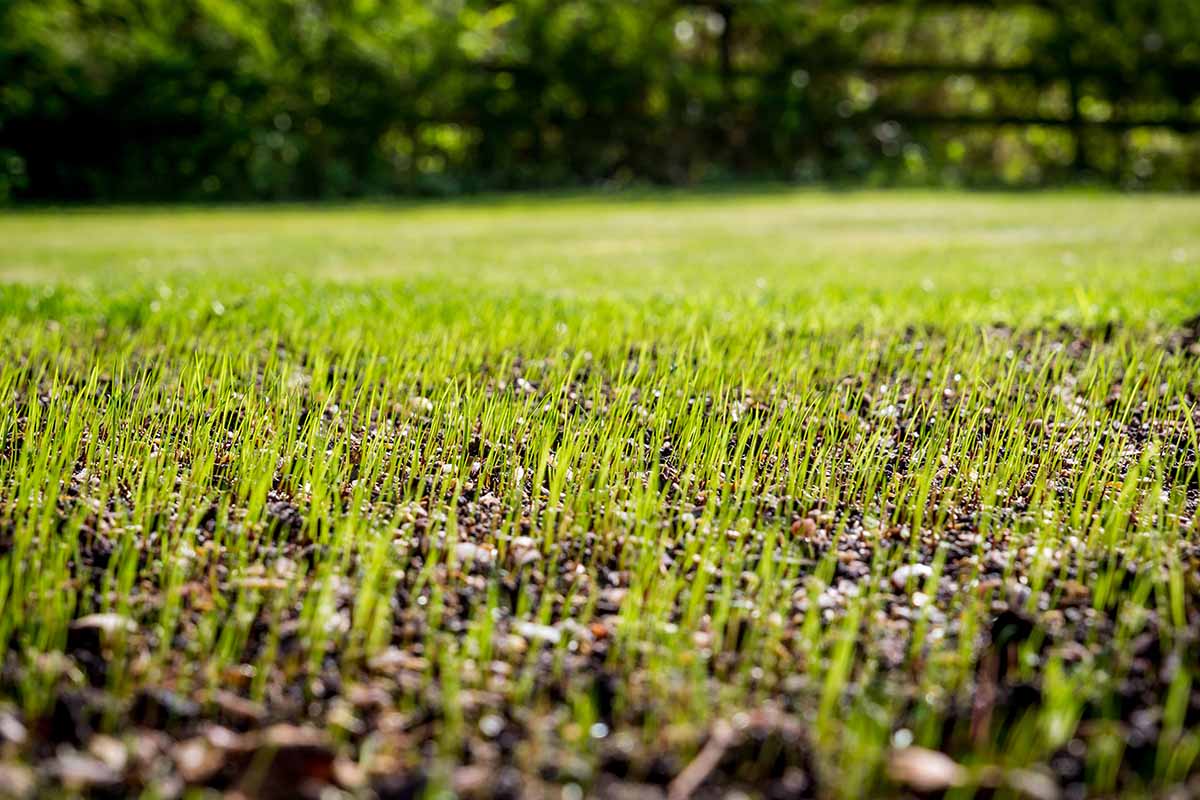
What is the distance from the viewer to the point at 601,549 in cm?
216

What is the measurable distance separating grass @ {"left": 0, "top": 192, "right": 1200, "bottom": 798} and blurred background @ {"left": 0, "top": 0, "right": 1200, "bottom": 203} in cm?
941

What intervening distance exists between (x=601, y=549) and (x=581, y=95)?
14.2 meters

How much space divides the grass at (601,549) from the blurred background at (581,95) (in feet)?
30.9

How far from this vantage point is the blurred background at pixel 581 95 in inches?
503

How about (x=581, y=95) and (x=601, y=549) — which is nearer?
(x=601, y=549)

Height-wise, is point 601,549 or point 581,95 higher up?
point 581,95

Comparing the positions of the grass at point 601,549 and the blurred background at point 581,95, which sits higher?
the blurred background at point 581,95

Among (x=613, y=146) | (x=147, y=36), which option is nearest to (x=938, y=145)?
(x=613, y=146)

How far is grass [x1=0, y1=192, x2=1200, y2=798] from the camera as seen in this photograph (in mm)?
1481

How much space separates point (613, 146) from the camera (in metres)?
16.2

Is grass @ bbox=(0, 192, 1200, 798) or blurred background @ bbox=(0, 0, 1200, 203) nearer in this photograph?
grass @ bbox=(0, 192, 1200, 798)

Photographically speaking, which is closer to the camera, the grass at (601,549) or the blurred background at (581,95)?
the grass at (601,549)

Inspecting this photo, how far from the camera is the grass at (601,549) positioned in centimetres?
148

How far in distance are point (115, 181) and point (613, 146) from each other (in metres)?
6.80
